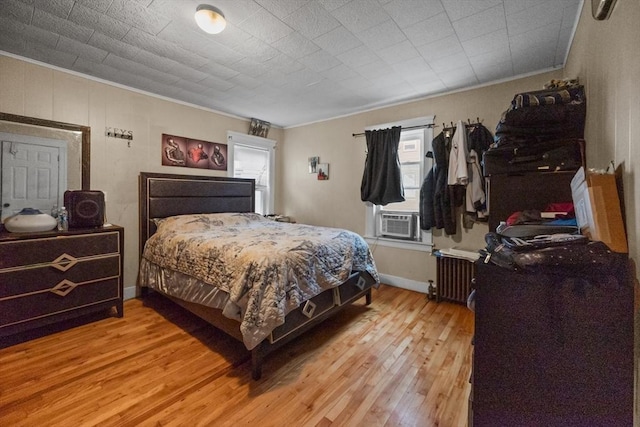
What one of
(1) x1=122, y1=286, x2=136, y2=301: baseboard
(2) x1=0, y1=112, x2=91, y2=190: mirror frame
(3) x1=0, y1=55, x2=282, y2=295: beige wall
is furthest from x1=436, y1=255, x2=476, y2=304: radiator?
(2) x1=0, y1=112, x2=91, y2=190: mirror frame

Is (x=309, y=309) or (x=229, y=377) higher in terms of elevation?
(x=309, y=309)

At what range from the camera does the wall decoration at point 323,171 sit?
4.23 metres

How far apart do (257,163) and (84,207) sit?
7.94 ft

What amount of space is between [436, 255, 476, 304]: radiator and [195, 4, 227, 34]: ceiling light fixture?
2.92 meters

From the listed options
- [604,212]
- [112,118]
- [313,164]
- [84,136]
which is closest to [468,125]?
[313,164]

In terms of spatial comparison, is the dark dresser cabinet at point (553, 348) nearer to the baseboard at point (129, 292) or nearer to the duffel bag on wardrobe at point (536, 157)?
the duffel bag on wardrobe at point (536, 157)

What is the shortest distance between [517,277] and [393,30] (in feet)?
6.32

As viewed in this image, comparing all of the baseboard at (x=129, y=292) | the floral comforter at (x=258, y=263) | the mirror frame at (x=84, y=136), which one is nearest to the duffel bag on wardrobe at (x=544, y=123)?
the floral comforter at (x=258, y=263)

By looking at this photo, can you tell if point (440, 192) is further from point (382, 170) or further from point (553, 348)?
point (553, 348)

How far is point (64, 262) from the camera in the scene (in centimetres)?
229

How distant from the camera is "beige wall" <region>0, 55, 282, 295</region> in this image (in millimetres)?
2482

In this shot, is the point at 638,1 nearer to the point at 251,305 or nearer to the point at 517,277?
the point at 517,277

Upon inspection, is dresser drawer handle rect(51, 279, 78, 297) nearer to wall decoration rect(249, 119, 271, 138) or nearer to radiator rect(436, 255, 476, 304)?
wall decoration rect(249, 119, 271, 138)

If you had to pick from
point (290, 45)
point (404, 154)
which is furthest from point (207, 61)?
point (404, 154)
